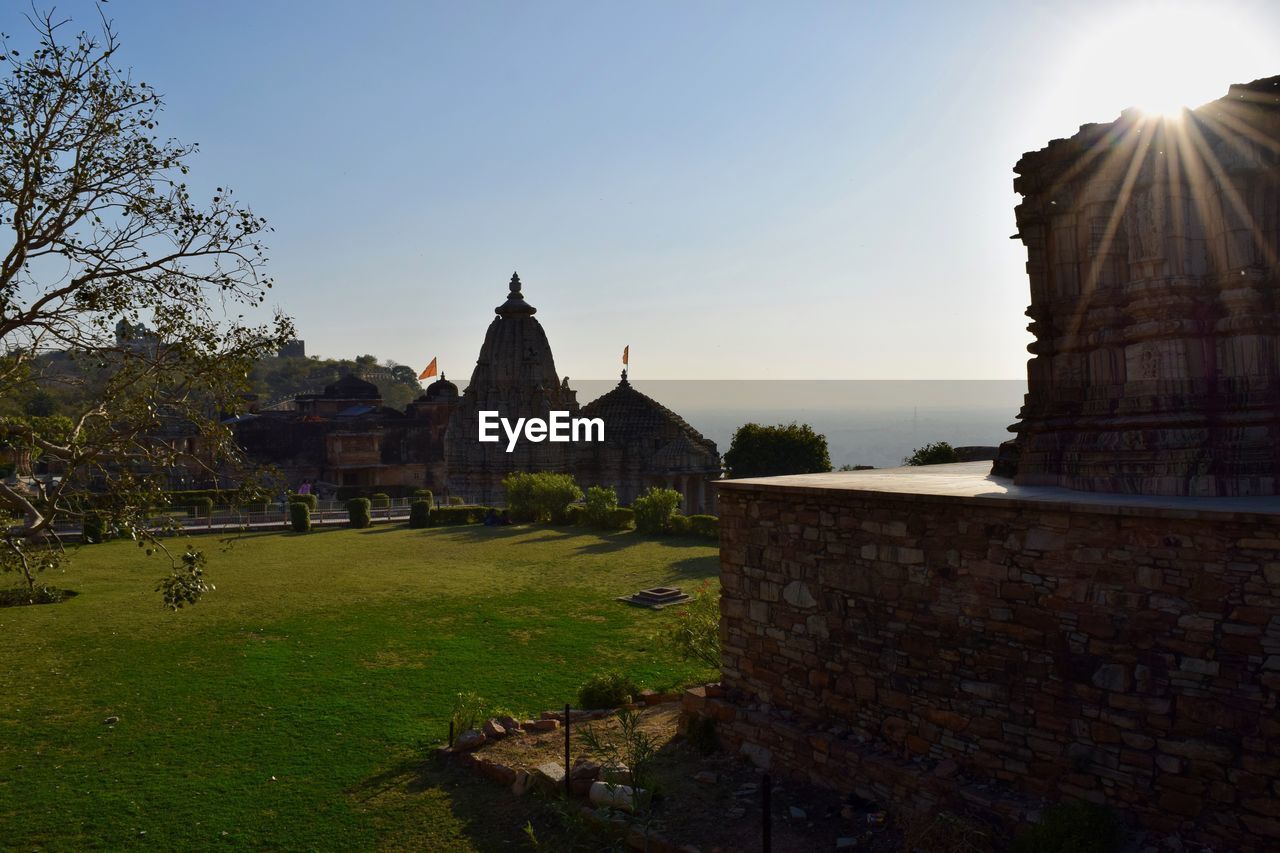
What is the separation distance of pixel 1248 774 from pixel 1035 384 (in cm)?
462

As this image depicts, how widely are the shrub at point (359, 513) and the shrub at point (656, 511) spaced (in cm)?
1081

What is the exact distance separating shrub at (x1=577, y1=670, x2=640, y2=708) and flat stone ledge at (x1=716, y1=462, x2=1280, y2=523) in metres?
2.94

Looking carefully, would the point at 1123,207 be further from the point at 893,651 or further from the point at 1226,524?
the point at 893,651

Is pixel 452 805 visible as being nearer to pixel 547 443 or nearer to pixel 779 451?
pixel 779 451

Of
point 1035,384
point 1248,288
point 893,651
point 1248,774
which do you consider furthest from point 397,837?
point 1248,288

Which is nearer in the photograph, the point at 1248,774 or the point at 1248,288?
the point at 1248,774

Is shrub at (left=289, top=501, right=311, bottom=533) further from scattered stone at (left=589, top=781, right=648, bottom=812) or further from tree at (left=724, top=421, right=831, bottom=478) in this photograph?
scattered stone at (left=589, top=781, right=648, bottom=812)

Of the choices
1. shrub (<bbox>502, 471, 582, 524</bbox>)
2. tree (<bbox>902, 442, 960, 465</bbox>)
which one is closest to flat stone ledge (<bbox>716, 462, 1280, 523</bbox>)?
tree (<bbox>902, 442, 960, 465</bbox>)

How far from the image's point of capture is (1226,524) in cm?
512

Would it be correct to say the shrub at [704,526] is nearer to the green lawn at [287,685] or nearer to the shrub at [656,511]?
the shrub at [656,511]

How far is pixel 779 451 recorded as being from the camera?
34.3 m

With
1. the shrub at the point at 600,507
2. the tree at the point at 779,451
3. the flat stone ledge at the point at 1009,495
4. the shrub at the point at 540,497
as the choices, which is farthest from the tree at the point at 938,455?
the flat stone ledge at the point at 1009,495

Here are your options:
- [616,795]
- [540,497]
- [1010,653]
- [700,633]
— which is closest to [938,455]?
[540,497]

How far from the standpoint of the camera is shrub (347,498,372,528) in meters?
31.2
